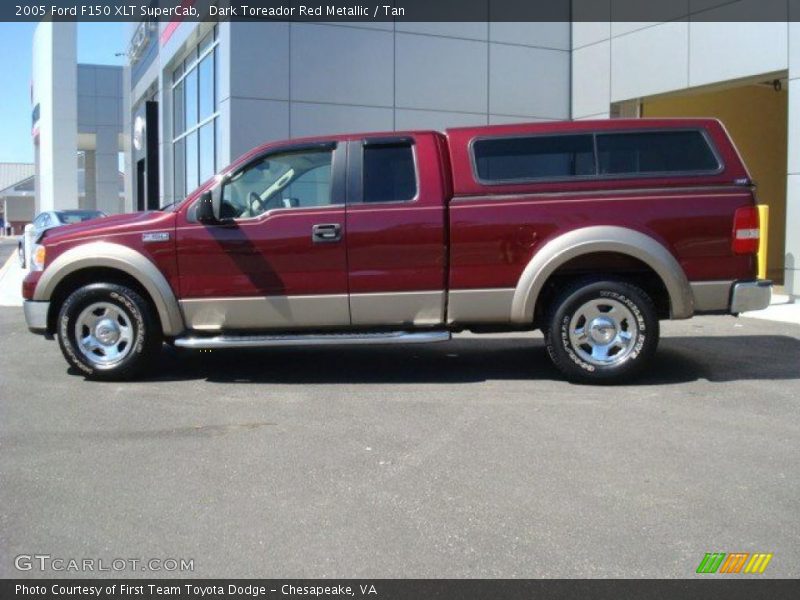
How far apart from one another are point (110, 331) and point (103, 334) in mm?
66

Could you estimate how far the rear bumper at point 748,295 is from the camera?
6535 mm

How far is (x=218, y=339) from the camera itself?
666 centimetres

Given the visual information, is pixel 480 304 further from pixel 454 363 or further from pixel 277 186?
pixel 277 186

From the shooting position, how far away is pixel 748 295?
6547 mm

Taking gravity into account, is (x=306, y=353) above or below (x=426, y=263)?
below

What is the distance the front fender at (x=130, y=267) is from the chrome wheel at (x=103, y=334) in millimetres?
336

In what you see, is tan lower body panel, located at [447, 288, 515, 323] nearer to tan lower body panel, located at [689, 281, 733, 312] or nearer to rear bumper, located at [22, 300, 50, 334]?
tan lower body panel, located at [689, 281, 733, 312]

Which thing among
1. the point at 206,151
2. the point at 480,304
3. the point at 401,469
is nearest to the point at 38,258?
the point at 480,304

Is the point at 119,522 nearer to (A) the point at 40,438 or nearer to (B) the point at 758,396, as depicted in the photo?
(A) the point at 40,438

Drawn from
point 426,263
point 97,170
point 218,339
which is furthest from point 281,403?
point 97,170

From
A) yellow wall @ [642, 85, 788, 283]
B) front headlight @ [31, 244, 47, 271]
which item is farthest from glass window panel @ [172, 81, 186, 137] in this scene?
front headlight @ [31, 244, 47, 271]

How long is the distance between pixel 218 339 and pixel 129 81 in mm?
27642
